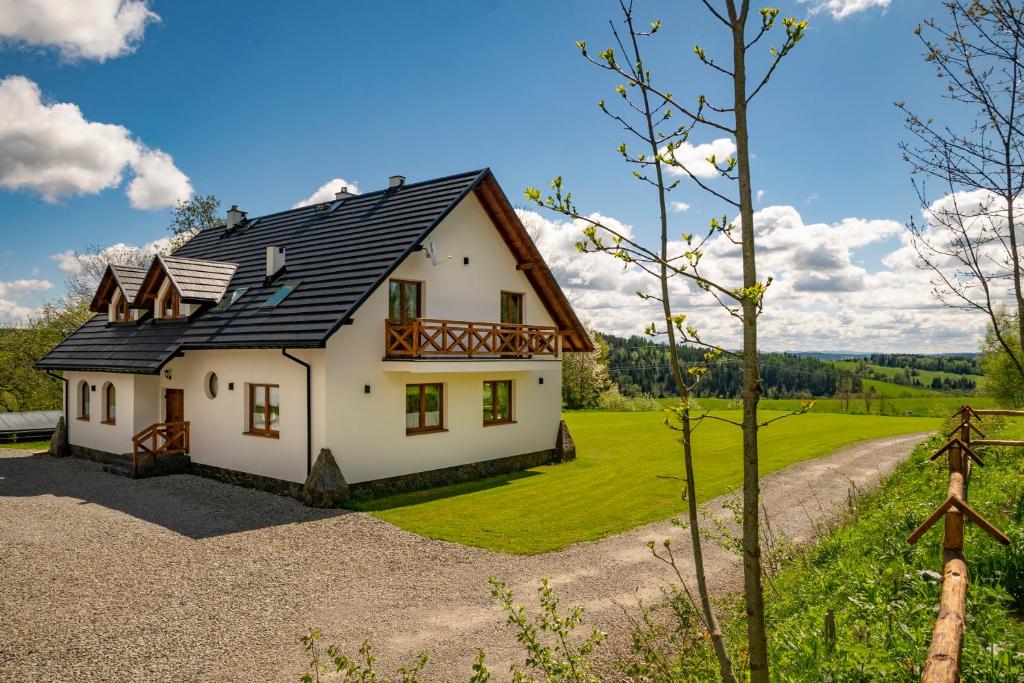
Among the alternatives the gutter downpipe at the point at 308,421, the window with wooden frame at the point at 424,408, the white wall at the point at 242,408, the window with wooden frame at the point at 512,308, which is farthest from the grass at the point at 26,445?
the window with wooden frame at the point at 512,308

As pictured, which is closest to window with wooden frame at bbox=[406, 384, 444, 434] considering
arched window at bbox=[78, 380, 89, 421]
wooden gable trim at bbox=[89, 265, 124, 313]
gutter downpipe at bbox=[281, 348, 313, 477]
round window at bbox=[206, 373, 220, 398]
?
gutter downpipe at bbox=[281, 348, 313, 477]

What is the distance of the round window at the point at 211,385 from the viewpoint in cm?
1612

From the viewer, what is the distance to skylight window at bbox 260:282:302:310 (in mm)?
15281

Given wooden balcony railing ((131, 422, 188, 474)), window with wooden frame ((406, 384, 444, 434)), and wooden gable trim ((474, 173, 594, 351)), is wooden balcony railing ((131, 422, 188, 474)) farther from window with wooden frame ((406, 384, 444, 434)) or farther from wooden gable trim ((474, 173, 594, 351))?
wooden gable trim ((474, 173, 594, 351))

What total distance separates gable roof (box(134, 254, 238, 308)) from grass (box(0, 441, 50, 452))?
7559 millimetres

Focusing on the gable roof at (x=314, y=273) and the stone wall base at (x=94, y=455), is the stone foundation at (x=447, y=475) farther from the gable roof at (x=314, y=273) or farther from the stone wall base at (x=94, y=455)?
the stone wall base at (x=94, y=455)

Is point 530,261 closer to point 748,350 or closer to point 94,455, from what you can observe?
point 94,455

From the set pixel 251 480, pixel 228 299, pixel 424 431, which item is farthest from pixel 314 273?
pixel 251 480

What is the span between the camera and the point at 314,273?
15781 millimetres

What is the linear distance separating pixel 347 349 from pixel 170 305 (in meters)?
7.89

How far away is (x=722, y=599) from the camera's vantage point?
24.8ft

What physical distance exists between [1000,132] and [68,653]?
11.1 m

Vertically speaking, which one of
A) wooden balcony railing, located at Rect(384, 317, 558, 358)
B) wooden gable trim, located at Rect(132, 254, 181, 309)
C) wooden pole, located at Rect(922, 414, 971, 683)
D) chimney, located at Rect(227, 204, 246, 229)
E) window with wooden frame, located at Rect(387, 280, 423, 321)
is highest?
chimney, located at Rect(227, 204, 246, 229)

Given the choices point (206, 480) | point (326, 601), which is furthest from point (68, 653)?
point (206, 480)
